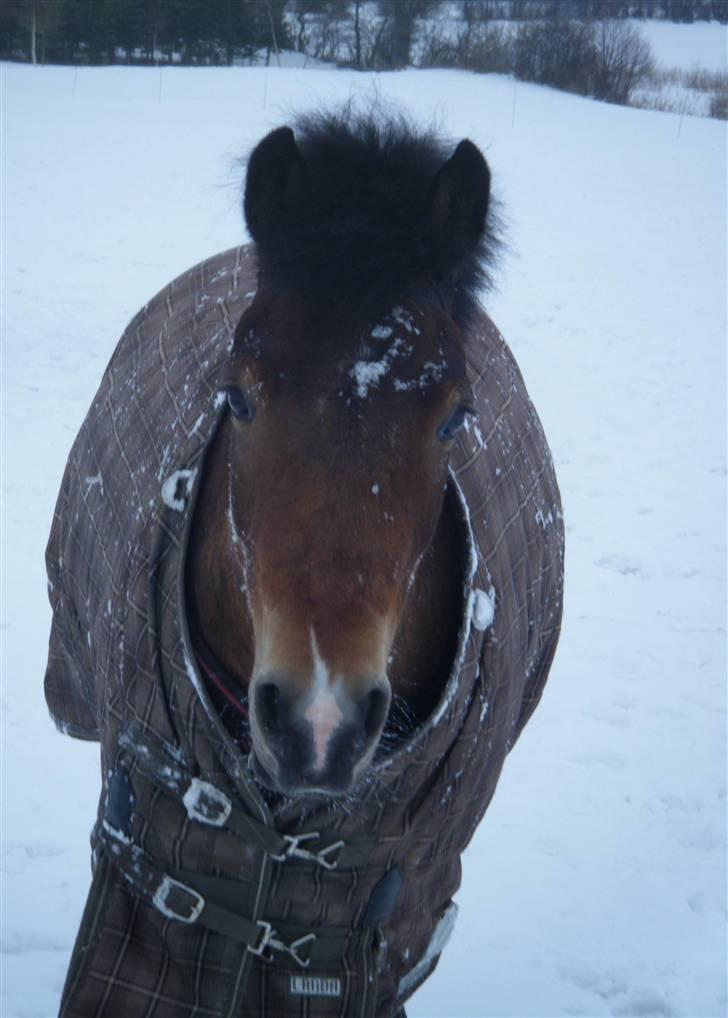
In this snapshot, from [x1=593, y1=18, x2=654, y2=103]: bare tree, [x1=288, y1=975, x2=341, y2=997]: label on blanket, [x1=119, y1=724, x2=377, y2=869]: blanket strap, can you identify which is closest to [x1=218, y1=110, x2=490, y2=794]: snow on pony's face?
[x1=119, y1=724, x2=377, y2=869]: blanket strap

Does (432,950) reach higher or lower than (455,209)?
lower

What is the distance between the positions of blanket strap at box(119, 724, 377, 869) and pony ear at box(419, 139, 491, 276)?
99 cm

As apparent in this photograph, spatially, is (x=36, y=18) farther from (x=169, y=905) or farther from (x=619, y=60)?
(x=169, y=905)

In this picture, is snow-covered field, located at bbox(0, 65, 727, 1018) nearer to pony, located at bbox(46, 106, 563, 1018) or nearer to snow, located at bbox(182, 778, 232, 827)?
pony, located at bbox(46, 106, 563, 1018)

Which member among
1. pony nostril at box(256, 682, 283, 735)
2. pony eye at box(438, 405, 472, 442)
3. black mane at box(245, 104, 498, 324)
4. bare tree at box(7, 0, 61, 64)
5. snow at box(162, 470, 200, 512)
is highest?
bare tree at box(7, 0, 61, 64)

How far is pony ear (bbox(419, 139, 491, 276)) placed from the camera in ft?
5.45

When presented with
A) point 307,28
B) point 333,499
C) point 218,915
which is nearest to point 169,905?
point 218,915

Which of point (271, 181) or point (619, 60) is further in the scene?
point (619, 60)

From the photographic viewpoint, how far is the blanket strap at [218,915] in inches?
65.1

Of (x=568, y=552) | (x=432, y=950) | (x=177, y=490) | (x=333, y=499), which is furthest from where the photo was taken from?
(x=568, y=552)

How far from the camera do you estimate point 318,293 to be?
1.51 m

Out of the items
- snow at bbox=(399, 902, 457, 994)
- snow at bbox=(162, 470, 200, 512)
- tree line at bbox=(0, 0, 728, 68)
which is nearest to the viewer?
snow at bbox=(162, 470, 200, 512)

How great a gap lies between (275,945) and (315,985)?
111 mm

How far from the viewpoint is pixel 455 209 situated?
5.59 ft
